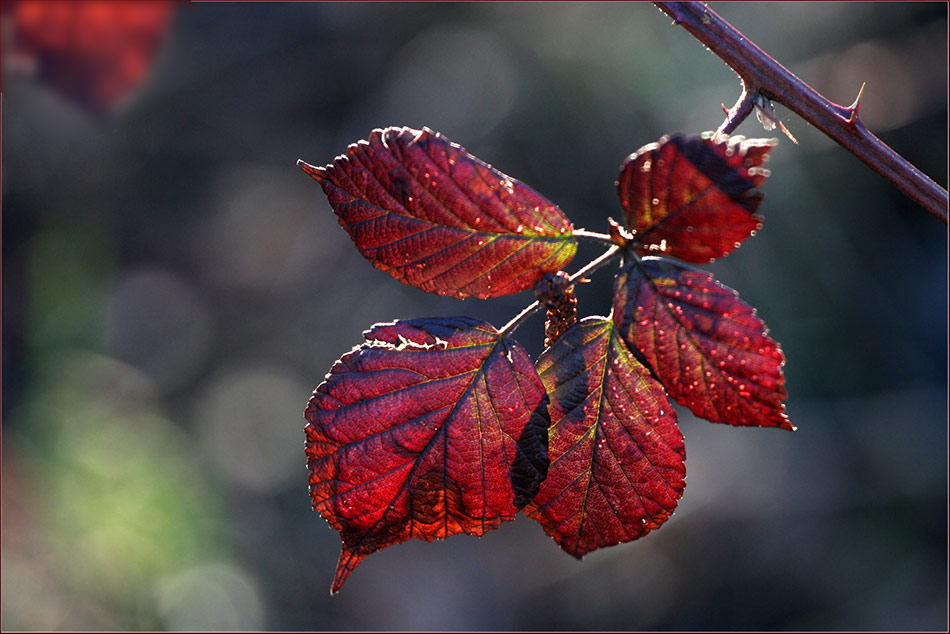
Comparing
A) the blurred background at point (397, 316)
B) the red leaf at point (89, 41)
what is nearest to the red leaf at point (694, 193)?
the red leaf at point (89, 41)

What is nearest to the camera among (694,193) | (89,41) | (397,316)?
(694,193)

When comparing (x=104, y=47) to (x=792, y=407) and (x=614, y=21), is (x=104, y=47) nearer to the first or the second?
(x=792, y=407)

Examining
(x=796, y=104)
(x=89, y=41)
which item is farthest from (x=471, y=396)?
(x=89, y=41)

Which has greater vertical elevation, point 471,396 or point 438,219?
point 438,219

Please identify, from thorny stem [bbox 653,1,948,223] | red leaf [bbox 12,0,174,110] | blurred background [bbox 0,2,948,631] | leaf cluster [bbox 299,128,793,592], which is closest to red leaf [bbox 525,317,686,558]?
leaf cluster [bbox 299,128,793,592]

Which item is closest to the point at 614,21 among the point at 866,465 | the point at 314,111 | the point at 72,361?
the point at 314,111

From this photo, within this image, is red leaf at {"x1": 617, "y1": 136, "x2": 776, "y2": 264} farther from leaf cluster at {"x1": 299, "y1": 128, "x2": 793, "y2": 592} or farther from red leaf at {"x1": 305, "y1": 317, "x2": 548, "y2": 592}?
red leaf at {"x1": 305, "y1": 317, "x2": 548, "y2": 592}

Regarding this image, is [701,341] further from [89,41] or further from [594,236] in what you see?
[89,41]
